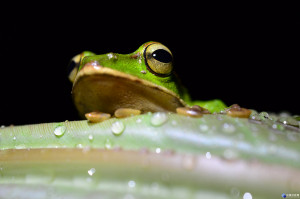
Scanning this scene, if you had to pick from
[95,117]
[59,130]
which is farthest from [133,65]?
[59,130]

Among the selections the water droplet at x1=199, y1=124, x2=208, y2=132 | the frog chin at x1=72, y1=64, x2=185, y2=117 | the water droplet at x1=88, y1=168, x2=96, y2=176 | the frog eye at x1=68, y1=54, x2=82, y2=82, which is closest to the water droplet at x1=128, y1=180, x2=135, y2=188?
the water droplet at x1=88, y1=168, x2=96, y2=176

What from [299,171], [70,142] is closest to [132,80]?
[70,142]

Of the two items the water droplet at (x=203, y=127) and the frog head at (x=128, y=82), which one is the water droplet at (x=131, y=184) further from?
the frog head at (x=128, y=82)

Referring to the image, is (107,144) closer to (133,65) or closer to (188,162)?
(188,162)

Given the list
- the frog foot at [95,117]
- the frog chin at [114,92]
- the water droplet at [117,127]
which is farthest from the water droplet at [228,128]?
the frog chin at [114,92]

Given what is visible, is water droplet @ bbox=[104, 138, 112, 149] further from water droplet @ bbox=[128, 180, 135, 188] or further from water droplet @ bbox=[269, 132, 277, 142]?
water droplet @ bbox=[269, 132, 277, 142]

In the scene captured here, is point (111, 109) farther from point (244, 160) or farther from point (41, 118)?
point (41, 118)
